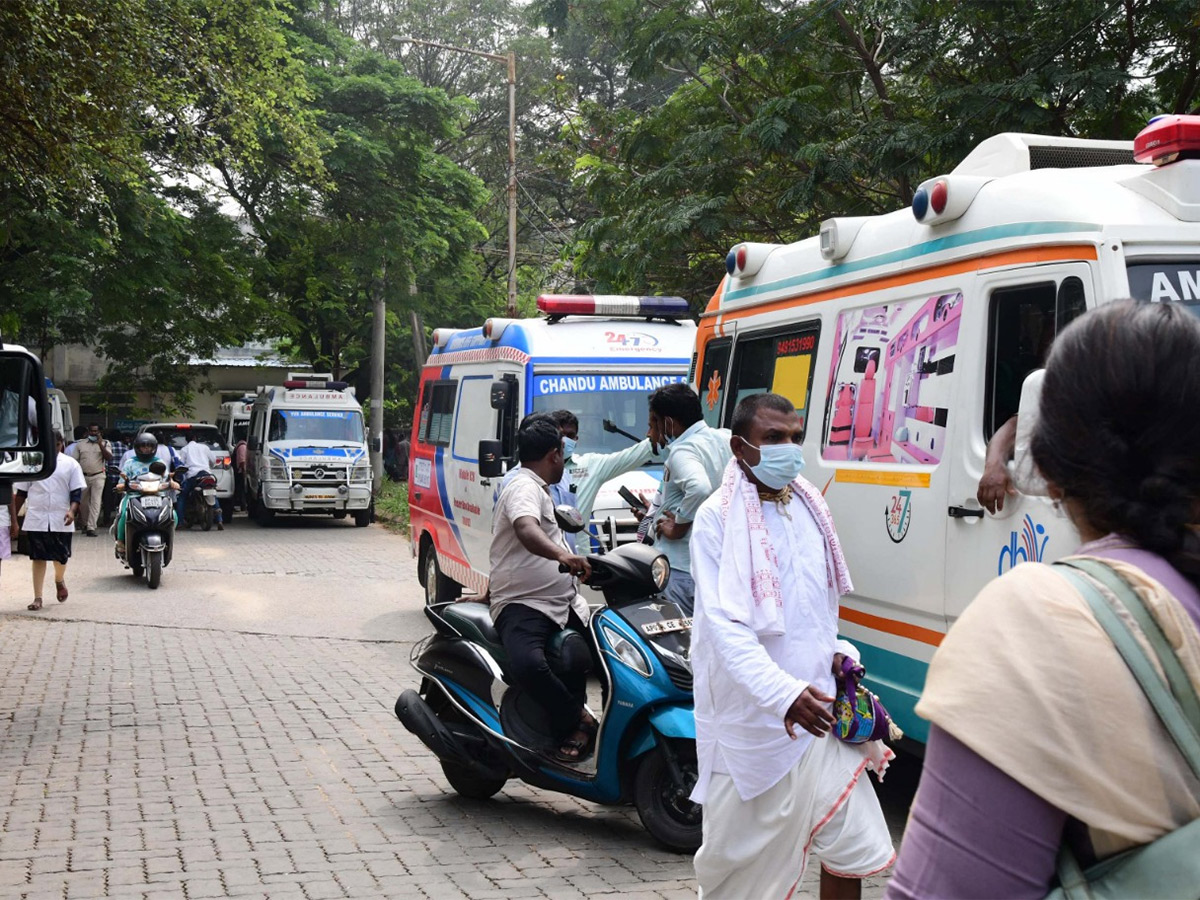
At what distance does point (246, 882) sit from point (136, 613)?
8.84 m

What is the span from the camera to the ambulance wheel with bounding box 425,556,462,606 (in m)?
12.9

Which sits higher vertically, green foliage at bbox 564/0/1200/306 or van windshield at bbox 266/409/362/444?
green foliage at bbox 564/0/1200/306

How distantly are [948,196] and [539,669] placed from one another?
2.63 m

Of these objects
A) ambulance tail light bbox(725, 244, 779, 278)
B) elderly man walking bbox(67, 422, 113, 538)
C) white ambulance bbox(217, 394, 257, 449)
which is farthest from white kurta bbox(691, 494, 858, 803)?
white ambulance bbox(217, 394, 257, 449)

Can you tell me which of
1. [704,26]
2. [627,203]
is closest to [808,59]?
[704,26]

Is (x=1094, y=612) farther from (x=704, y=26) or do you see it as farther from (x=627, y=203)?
(x=627, y=203)

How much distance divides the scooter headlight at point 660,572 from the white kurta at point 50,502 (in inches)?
354

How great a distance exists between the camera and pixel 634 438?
34.8 ft

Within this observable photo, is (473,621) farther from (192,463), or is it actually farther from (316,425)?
(316,425)

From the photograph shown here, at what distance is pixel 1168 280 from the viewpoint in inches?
193

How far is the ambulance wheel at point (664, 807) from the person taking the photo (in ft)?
17.8

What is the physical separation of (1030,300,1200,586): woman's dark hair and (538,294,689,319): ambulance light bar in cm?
945

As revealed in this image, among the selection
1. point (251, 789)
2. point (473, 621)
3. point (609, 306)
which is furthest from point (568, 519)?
point (609, 306)

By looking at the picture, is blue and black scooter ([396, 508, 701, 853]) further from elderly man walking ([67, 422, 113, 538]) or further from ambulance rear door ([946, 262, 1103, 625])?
elderly man walking ([67, 422, 113, 538])
